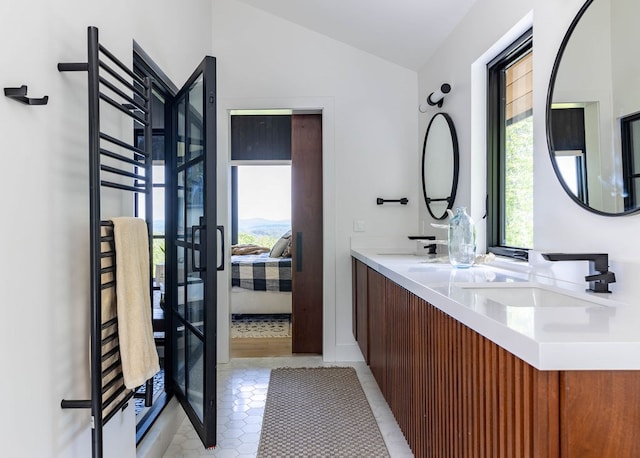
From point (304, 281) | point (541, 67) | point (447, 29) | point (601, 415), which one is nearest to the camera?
point (601, 415)

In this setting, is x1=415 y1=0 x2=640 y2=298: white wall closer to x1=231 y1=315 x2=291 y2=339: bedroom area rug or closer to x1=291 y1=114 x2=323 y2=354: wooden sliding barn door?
x1=291 y1=114 x2=323 y2=354: wooden sliding barn door

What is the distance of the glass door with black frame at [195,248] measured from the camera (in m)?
1.89

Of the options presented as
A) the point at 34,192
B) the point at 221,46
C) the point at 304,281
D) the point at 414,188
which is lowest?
the point at 304,281

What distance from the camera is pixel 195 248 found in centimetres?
205

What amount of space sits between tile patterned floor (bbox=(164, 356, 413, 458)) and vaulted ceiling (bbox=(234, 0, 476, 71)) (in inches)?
98.3

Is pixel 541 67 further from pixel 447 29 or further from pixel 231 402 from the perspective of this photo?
pixel 231 402

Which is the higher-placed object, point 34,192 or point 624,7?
point 624,7

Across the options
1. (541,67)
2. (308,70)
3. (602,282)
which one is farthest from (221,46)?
(602,282)

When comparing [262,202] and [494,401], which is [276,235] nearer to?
[262,202]

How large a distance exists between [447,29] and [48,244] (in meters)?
2.60

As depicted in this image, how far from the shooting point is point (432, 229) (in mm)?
3205

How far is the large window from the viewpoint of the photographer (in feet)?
6.74

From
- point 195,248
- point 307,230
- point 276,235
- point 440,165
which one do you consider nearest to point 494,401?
point 195,248

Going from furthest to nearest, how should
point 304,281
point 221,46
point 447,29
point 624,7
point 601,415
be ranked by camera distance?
point 304,281 → point 221,46 → point 447,29 → point 624,7 → point 601,415
